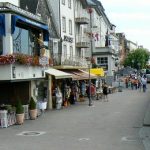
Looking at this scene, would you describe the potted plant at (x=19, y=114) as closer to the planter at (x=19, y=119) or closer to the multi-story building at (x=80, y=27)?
the planter at (x=19, y=119)

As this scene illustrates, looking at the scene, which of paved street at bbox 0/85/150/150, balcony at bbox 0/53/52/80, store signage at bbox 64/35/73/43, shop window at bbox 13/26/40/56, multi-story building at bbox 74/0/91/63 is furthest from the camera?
multi-story building at bbox 74/0/91/63

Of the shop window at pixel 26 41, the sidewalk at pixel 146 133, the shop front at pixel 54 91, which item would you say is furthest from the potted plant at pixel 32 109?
the shop front at pixel 54 91

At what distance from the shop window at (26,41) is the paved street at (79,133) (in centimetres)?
377

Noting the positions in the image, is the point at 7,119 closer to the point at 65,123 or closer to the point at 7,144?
the point at 65,123

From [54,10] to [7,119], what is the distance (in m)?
25.6

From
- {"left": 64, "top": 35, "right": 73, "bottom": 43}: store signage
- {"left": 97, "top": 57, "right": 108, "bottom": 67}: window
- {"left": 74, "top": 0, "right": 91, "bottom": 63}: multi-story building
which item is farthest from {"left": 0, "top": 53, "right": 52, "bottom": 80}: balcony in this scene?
{"left": 97, "top": 57, "right": 108, "bottom": 67}: window

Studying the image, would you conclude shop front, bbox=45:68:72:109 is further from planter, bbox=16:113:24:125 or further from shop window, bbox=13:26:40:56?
planter, bbox=16:113:24:125

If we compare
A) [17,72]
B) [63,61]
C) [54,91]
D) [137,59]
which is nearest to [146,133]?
[17,72]

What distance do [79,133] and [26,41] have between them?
8.73 metres

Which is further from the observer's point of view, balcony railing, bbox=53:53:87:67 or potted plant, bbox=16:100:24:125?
balcony railing, bbox=53:53:87:67

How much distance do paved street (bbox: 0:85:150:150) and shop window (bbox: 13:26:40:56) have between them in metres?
3.77

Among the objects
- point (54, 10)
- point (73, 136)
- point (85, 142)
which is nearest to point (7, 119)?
point (73, 136)

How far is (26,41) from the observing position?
26.8 m

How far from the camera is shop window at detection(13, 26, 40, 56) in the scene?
24.8 m
